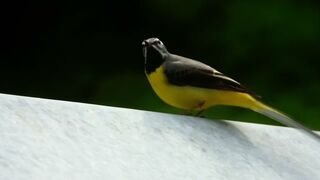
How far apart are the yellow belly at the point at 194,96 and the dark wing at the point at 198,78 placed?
2cm

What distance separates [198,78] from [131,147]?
121 cm

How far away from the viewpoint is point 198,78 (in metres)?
3.81

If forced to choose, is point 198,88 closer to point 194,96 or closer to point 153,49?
point 194,96

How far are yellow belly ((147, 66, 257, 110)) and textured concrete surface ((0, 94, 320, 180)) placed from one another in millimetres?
634

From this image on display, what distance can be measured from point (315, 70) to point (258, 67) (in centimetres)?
43

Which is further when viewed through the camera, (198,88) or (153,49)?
(153,49)

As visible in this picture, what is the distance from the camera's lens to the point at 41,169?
2328mm

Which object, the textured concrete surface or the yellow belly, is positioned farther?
the yellow belly

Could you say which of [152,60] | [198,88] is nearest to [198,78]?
[198,88]

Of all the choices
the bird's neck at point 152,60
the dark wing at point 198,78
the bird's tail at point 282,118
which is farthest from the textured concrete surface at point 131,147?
the bird's neck at point 152,60

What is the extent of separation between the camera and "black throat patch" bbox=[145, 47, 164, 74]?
401 centimetres

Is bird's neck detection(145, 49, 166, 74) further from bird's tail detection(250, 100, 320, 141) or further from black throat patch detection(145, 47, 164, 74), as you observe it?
bird's tail detection(250, 100, 320, 141)

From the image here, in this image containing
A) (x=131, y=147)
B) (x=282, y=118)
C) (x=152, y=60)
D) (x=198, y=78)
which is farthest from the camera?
(x=152, y=60)

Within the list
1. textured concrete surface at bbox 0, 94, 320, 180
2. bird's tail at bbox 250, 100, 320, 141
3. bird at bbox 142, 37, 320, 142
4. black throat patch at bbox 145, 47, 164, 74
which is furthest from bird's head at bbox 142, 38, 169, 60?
textured concrete surface at bbox 0, 94, 320, 180
